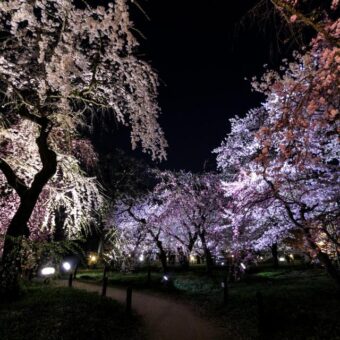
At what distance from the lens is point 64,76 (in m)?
7.81

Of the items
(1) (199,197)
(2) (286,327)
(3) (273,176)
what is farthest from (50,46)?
(1) (199,197)

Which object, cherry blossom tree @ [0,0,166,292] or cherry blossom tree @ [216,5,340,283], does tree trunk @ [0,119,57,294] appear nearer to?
cherry blossom tree @ [0,0,166,292]

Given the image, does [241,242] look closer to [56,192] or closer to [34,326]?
[56,192]

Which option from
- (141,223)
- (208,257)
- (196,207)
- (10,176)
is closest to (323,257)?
(10,176)

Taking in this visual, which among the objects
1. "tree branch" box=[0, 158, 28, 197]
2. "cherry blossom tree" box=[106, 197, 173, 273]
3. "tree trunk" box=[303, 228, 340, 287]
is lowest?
"tree trunk" box=[303, 228, 340, 287]

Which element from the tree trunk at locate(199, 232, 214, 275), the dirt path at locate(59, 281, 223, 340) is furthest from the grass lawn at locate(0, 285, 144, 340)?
the tree trunk at locate(199, 232, 214, 275)

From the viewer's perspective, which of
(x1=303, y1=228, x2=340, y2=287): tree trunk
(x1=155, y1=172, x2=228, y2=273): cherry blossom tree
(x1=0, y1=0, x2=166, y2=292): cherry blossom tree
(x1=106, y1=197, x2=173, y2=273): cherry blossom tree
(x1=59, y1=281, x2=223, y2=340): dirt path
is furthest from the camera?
(x1=106, y1=197, x2=173, y2=273): cherry blossom tree

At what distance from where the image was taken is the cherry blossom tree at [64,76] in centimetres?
783

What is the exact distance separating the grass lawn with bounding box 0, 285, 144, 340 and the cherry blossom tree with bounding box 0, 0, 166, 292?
71.3 inches

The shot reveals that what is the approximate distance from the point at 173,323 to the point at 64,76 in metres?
9.57

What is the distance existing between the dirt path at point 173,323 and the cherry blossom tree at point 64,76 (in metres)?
5.60

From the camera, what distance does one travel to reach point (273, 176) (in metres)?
13.0

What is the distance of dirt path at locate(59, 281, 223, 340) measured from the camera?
1048cm

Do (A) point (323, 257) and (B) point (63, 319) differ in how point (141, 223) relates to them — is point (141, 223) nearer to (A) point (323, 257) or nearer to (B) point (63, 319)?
(A) point (323, 257)
